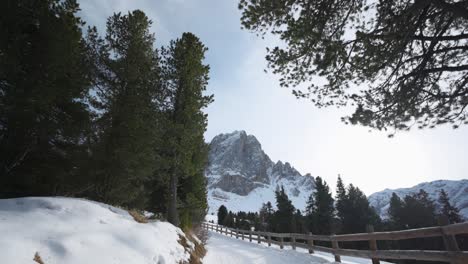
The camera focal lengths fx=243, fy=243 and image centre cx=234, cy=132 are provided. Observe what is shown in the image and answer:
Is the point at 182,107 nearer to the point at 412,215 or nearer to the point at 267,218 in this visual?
the point at 412,215

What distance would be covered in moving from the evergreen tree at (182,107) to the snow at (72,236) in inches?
214

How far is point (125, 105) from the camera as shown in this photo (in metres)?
9.37

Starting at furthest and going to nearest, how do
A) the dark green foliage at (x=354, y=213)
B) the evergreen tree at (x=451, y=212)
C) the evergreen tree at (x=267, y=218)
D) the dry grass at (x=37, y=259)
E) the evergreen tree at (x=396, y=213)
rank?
the evergreen tree at (x=267, y=218) → the evergreen tree at (x=396, y=213) → the dark green foliage at (x=354, y=213) → the evergreen tree at (x=451, y=212) → the dry grass at (x=37, y=259)

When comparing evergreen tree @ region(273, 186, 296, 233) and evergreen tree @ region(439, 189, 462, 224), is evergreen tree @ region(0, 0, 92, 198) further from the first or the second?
evergreen tree @ region(439, 189, 462, 224)

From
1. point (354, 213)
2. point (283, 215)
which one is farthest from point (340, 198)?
point (283, 215)

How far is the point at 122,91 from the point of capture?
1002 cm

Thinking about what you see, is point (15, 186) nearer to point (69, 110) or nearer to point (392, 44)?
point (69, 110)

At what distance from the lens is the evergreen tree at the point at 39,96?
20.3ft

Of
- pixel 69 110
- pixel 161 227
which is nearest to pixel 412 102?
pixel 161 227

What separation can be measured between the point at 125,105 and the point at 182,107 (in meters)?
3.17

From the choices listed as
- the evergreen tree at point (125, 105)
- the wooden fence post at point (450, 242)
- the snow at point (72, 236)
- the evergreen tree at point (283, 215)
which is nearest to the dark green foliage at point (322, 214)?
the evergreen tree at point (283, 215)

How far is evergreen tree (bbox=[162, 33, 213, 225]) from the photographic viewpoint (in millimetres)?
11156

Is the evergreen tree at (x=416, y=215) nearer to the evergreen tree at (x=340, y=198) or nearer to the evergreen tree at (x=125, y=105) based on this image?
the evergreen tree at (x=340, y=198)

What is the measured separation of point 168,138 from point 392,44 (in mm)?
8798
